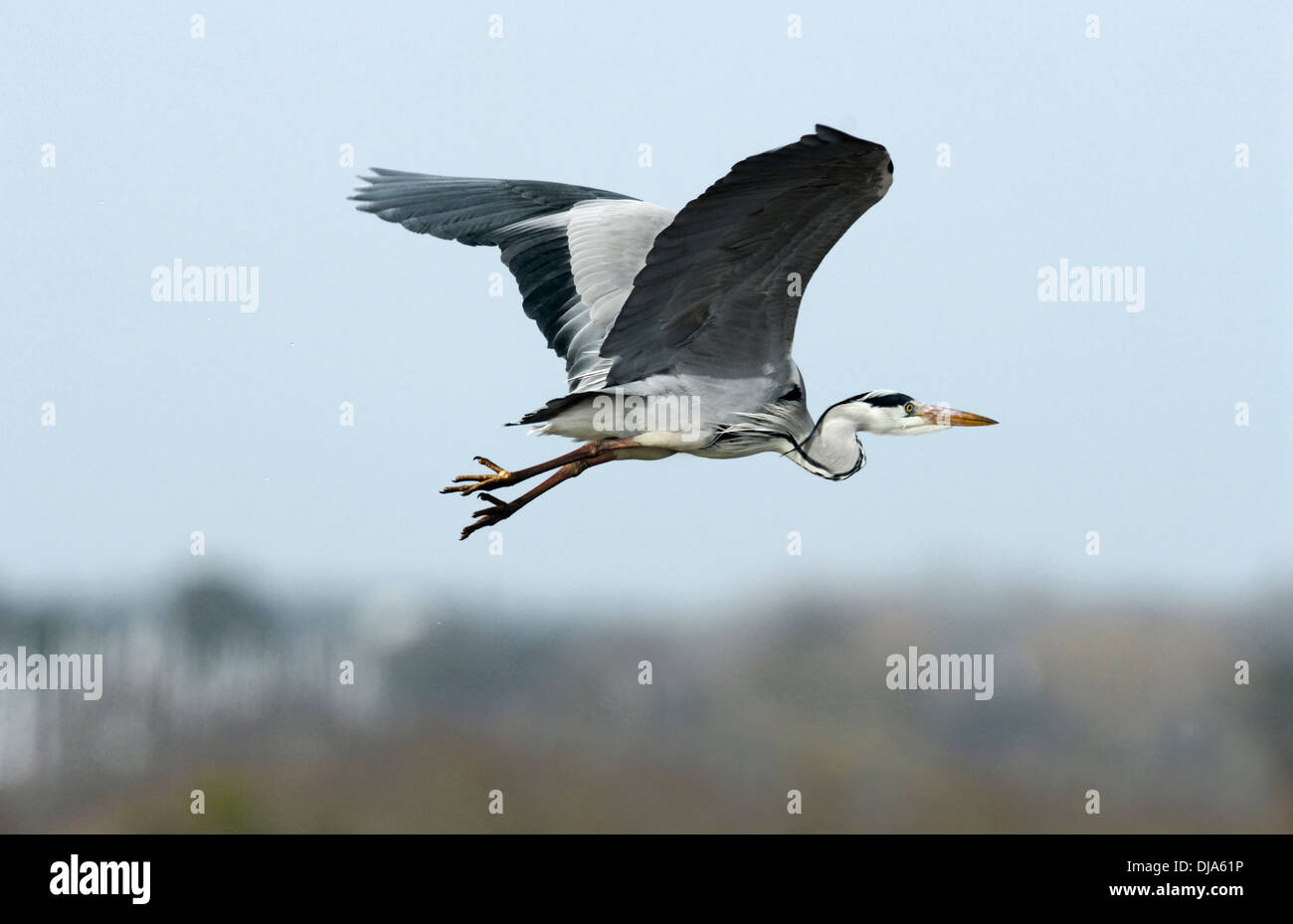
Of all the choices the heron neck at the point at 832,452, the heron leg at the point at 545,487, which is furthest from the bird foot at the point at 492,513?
the heron neck at the point at 832,452

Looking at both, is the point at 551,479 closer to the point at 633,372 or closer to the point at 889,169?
the point at 633,372

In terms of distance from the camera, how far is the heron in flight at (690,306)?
3.38m

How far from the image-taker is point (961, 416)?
13.8 ft

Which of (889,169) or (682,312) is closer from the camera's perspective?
(889,169)

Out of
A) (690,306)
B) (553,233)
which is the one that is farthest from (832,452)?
(553,233)

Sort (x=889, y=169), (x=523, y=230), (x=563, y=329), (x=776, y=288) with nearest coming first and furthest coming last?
(x=889, y=169) → (x=776, y=288) → (x=563, y=329) → (x=523, y=230)

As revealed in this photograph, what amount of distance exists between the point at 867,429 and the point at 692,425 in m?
0.57

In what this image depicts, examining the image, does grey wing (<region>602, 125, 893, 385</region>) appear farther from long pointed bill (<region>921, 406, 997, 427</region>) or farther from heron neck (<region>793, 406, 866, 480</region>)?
long pointed bill (<region>921, 406, 997, 427</region>)

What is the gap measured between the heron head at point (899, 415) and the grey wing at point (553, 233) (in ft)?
2.42

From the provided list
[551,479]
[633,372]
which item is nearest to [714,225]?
[633,372]

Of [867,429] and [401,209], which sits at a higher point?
[401,209]

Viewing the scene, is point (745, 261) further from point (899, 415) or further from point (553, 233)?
point (553, 233)

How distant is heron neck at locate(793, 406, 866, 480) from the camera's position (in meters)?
4.07

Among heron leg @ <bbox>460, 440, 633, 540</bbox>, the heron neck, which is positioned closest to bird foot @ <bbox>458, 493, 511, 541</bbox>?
heron leg @ <bbox>460, 440, 633, 540</bbox>
